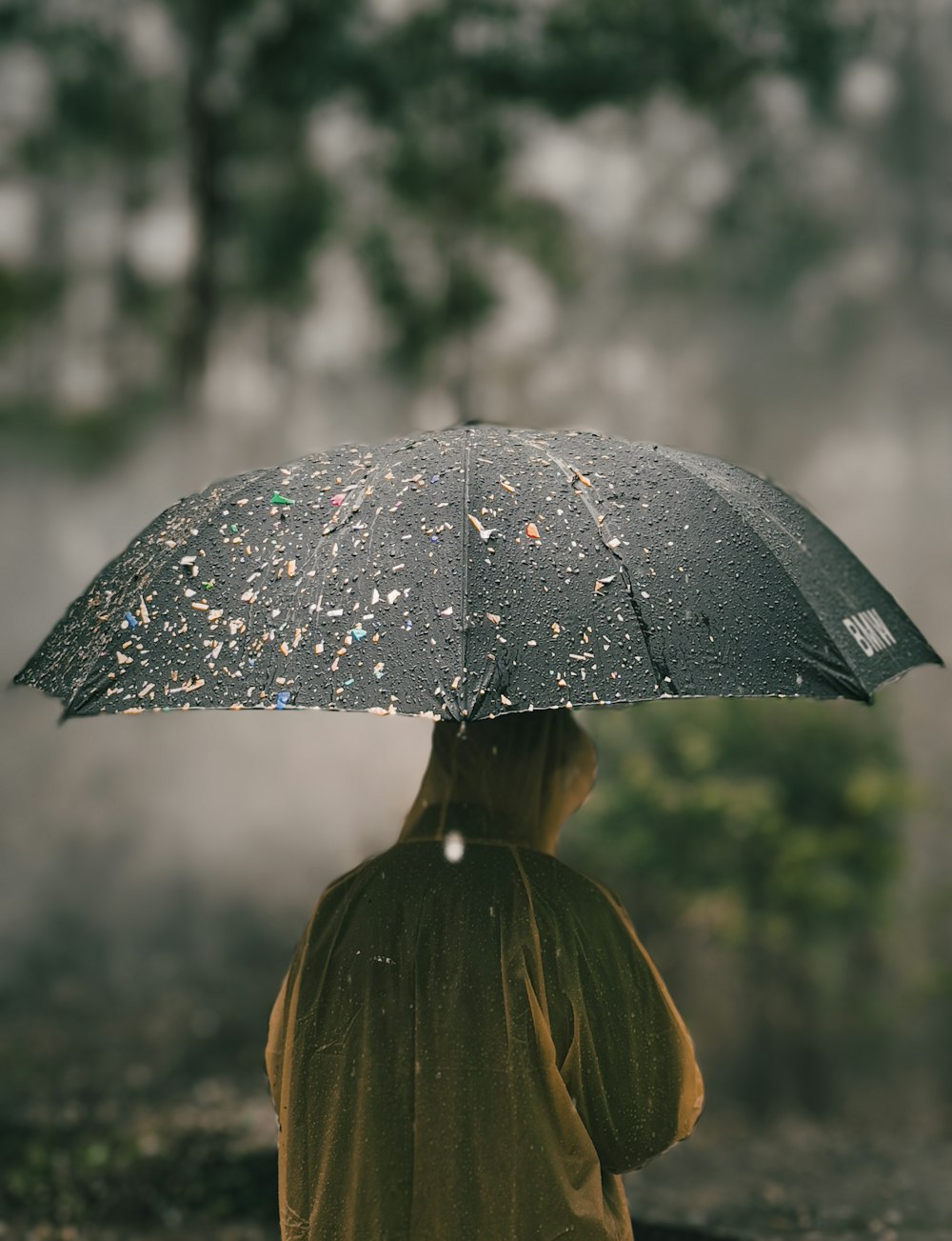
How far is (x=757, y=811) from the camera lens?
5891 mm

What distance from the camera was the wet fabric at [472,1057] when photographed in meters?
1.76

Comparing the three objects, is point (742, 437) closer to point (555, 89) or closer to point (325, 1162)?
point (555, 89)

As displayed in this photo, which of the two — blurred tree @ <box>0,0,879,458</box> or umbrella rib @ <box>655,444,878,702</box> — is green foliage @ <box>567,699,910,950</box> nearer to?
blurred tree @ <box>0,0,879,458</box>

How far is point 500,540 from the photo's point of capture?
169 centimetres

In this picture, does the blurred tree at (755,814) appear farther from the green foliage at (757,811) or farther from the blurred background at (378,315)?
the blurred background at (378,315)

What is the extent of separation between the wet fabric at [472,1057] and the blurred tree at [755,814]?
13.7ft

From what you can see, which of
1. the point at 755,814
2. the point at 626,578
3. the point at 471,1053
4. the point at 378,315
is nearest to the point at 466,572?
the point at 626,578

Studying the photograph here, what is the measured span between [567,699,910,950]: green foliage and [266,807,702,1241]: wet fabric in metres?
4.19

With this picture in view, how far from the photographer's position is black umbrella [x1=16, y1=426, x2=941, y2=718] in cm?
159

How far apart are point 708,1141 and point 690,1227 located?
189 centimetres

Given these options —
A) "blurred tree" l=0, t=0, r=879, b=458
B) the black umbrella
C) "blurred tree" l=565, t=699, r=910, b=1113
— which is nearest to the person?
the black umbrella

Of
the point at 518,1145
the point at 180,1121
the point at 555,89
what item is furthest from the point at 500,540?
the point at 555,89

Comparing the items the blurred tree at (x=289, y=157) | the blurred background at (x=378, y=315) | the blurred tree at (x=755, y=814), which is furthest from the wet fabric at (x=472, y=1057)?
the blurred tree at (x=289, y=157)

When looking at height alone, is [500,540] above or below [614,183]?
below
